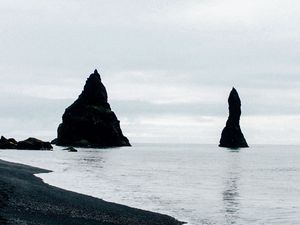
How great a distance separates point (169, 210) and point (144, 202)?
4744 mm

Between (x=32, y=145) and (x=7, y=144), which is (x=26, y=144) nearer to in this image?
(x=32, y=145)

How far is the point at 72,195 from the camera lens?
3691cm

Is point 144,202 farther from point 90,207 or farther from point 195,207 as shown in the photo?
point 90,207

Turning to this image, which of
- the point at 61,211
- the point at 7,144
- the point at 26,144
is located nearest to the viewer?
the point at 61,211

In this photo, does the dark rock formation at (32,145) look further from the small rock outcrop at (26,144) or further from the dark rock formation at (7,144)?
the dark rock formation at (7,144)

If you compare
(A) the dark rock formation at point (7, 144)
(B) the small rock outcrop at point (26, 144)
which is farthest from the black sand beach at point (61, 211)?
(A) the dark rock formation at point (7, 144)

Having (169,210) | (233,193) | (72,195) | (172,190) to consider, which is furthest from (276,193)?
(72,195)

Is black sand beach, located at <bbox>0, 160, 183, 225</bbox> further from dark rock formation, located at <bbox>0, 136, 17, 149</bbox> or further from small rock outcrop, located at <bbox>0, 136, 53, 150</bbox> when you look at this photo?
dark rock formation, located at <bbox>0, 136, 17, 149</bbox>

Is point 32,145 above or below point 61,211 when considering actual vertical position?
above

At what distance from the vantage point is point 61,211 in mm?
27719

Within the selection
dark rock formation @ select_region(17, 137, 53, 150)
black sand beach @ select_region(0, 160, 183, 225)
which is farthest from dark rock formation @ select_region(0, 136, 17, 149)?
black sand beach @ select_region(0, 160, 183, 225)

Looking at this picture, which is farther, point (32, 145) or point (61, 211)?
point (32, 145)

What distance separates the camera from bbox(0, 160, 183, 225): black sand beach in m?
23.9

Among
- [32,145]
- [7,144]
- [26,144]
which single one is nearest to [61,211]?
[26,144]
